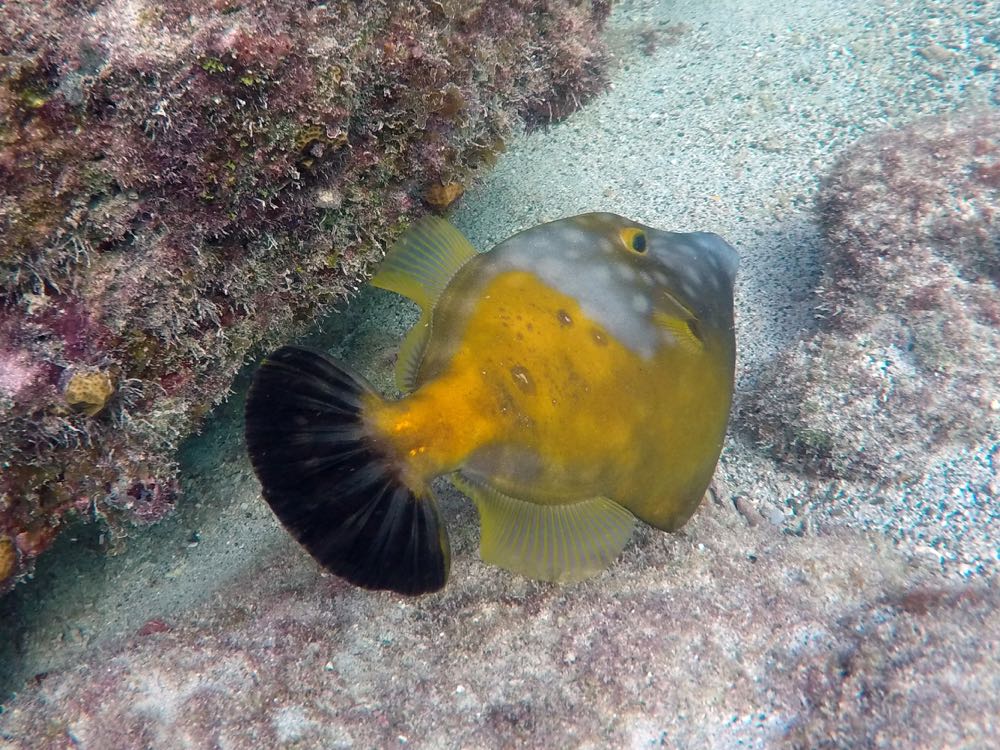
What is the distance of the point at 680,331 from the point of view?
2.50 metres

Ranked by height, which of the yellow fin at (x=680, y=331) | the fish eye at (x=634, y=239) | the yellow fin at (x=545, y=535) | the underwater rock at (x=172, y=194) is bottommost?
the yellow fin at (x=545, y=535)

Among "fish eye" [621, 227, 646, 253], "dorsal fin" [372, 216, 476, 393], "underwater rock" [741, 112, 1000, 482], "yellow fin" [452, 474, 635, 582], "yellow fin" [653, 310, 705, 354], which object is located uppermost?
"dorsal fin" [372, 216, 476, 393]

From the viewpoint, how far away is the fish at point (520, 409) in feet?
6.43

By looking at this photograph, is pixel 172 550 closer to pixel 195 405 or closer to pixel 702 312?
pixel 195 405

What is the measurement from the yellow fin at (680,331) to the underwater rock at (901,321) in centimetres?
84

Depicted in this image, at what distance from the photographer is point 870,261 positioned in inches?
129

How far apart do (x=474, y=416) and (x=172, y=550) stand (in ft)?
7.41

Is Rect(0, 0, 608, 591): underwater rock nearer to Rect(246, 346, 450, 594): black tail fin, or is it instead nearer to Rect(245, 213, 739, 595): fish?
Rect(245, 213, 739, 595): fish

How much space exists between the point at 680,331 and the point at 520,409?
85 cm

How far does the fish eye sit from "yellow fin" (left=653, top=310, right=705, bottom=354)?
0.38 m

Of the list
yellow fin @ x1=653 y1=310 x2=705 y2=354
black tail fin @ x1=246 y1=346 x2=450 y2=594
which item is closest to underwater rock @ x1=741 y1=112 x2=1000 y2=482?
yellow fin @ x1=653 y1=310 x2=705 y2=354

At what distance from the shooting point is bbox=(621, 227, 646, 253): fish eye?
8.88 feet

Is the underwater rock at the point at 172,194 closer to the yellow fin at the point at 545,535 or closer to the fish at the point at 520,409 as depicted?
the fish at the point at 520,409

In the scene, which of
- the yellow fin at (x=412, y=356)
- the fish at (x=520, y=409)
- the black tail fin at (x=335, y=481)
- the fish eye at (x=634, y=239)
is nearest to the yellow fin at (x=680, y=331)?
the fish at (x=520, y=409)
